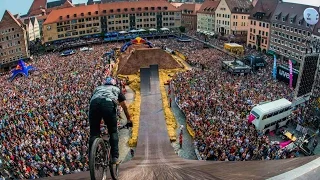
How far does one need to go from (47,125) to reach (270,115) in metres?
21.8

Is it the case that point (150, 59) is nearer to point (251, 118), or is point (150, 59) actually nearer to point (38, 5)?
point (251, 118)

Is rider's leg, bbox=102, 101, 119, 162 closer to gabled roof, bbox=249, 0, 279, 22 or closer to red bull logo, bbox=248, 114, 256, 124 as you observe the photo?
red bull logo, bbox=248, 114, 256, 124

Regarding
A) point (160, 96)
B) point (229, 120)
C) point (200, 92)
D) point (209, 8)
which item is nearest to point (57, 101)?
point (160, 96)

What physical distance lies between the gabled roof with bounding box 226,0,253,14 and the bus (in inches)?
2387

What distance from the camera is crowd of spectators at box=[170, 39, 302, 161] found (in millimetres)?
24391

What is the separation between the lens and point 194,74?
48406 millimetres

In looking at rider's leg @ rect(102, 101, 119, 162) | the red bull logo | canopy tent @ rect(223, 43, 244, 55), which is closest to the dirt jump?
canopy tent @ rect(223, 43, 244, 55)

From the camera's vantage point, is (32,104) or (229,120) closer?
(229,120)

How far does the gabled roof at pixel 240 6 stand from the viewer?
8796 centimetres

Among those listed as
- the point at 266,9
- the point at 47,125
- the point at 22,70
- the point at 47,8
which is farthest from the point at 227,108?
the point at 47,8

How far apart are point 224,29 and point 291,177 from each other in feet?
303

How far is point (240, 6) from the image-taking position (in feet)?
292

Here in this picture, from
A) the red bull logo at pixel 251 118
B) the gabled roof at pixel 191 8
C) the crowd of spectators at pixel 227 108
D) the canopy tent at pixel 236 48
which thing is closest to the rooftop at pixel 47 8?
the gabled roof at pixel 191 8

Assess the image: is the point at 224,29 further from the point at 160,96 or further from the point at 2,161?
the point at 2,161
